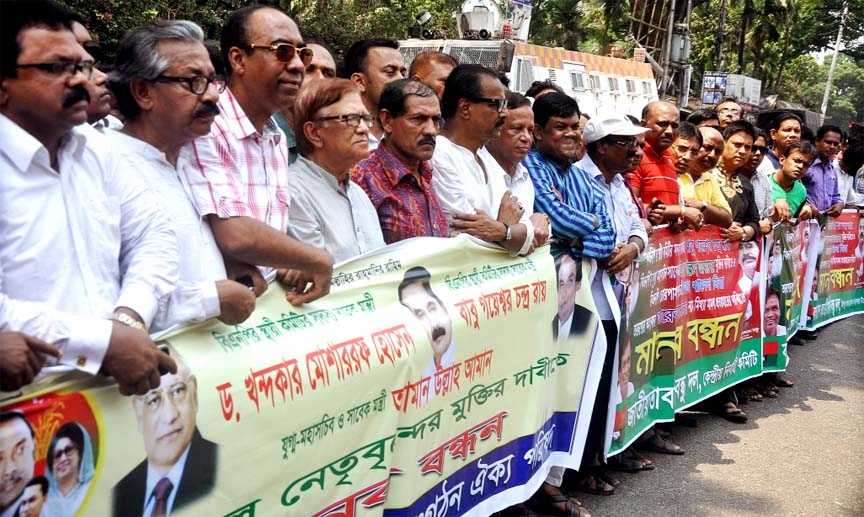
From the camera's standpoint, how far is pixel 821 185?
9109mm

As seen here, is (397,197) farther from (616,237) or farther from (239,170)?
(616,237)

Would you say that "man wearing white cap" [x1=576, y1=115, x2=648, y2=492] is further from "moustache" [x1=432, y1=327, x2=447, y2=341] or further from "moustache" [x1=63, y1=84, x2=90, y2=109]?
"moustache" [x1=63, y1=84, x2=90, y2=109]

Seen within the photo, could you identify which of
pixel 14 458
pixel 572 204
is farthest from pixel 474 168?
pixel 14 458

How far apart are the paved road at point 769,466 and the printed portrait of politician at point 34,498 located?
10.3 feet

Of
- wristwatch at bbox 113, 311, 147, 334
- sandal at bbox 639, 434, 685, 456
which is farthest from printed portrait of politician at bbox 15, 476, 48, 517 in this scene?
sandal at bbox 639, 434, 685, 456

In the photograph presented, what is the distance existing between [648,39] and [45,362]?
28820 mm

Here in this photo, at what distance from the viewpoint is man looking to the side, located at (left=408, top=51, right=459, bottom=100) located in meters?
5.48

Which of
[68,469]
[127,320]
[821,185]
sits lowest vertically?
[821,185]

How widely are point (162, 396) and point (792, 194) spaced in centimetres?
707

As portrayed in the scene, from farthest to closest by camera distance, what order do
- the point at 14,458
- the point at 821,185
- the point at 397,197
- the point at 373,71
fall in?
the point at 821,185, the point at 373,71, the point at 397,197, the point at 14,458

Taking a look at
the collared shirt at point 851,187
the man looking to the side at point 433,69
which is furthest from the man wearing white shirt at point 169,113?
the collared shirt at point 851,187

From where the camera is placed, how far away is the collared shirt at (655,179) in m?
5.64

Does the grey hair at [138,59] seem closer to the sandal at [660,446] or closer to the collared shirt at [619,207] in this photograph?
the collared shirt at [619,207]

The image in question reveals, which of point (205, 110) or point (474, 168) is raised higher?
point (205, 110)
